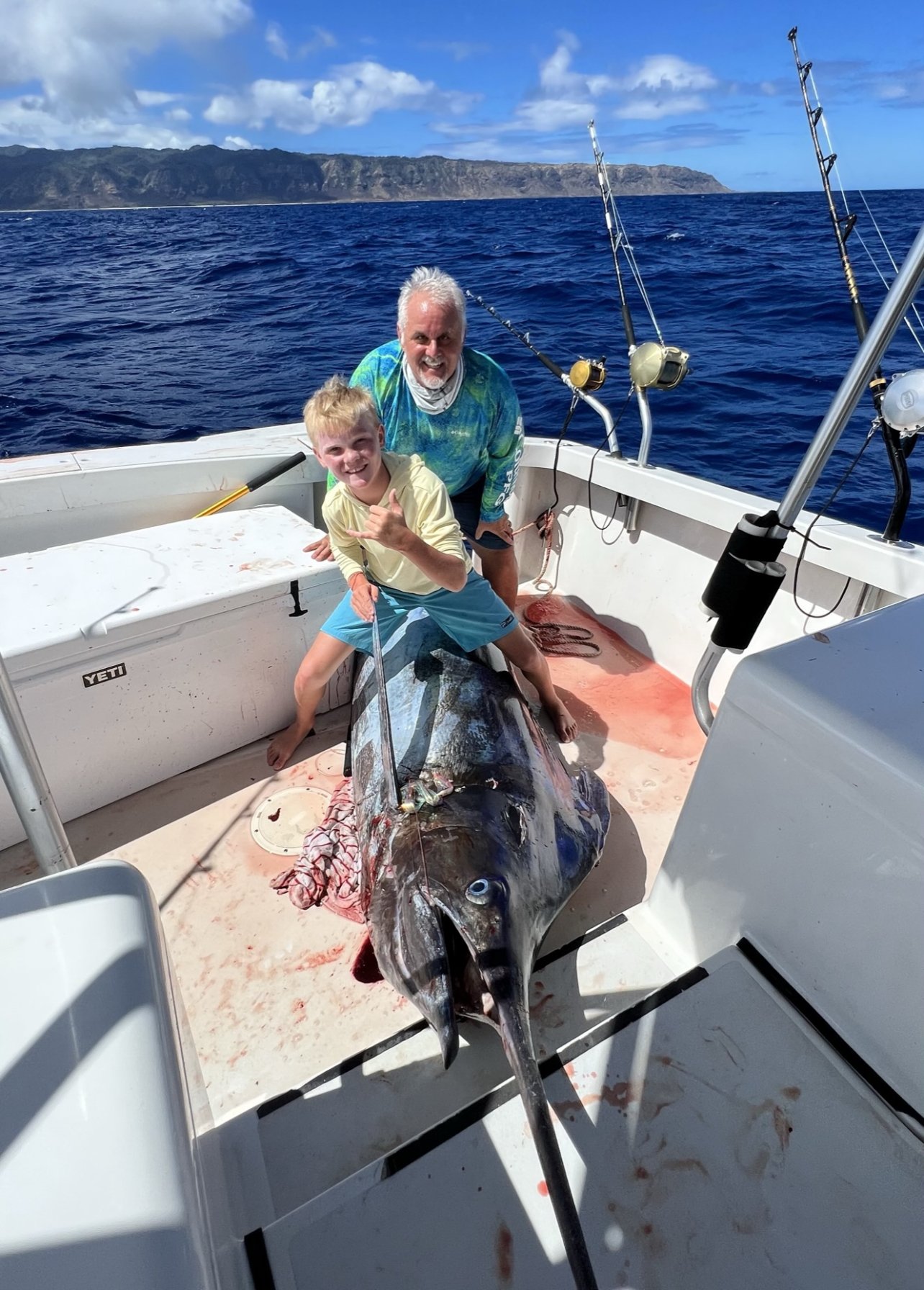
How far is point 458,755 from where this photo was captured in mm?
2131

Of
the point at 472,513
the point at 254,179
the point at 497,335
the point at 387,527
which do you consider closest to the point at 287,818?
the point at 387,527

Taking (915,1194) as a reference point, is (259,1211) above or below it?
below

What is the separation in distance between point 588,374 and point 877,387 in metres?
1.29

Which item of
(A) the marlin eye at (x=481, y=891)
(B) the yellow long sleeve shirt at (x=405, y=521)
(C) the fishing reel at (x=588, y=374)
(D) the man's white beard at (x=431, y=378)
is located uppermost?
(D) the man's white beard at (x=431, y=378)

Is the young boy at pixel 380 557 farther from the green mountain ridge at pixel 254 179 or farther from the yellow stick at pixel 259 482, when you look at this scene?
the green mountain ridge at pixel 254 179

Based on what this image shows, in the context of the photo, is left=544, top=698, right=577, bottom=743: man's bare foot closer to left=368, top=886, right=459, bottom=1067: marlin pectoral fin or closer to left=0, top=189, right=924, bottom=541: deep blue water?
left=368, top=886, right=459, bottom=1067: marlin pectoral fin

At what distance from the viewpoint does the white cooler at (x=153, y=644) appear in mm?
2275

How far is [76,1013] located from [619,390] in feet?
29.9

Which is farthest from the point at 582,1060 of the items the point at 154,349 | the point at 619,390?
the point at 154,349

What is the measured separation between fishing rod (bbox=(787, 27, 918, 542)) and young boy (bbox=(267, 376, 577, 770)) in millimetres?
1364

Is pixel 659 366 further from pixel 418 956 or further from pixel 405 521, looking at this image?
pixel 418 956

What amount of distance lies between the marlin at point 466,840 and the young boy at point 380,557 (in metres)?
0.13

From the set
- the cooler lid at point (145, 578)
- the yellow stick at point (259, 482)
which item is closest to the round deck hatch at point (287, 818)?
the cooler lid at point (145, 578)

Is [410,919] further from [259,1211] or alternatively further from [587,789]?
[587,789]
